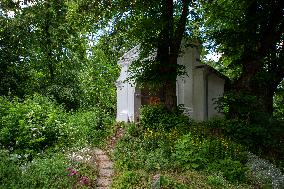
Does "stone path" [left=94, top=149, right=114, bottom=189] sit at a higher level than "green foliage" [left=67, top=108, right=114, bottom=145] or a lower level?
lower

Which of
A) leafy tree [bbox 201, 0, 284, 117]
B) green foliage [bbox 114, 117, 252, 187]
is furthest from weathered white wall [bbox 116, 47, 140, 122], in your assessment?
green foliage [bbox 114, 117, 252, 187]

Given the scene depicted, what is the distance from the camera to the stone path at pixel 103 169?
8.86m

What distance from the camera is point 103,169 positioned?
10.1 m

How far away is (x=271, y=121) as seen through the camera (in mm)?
13211

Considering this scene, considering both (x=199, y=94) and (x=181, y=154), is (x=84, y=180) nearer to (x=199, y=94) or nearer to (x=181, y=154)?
(x=181, y=154)

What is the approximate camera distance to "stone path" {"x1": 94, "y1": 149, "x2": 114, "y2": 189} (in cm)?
→ 886

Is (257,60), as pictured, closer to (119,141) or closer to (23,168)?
(119,141)

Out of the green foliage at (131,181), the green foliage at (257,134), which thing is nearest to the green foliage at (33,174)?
the green foliage at (131,181)

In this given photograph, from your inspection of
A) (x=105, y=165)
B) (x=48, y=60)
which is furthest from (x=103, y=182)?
(x=48, y=60)

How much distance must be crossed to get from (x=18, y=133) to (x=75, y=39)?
14659 mm

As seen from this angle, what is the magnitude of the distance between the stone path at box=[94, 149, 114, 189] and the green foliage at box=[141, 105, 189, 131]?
2.72 metres

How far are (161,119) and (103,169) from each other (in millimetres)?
4628

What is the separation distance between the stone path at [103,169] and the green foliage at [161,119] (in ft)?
8.92

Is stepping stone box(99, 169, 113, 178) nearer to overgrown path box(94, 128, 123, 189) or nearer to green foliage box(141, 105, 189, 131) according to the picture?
overgrown path box(94, 128, 123, 189)
